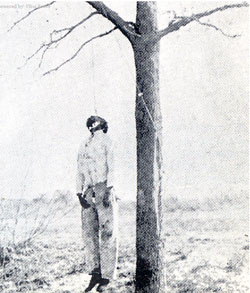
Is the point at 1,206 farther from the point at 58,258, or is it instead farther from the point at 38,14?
the point at 38,14

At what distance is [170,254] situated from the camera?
20.2 feet

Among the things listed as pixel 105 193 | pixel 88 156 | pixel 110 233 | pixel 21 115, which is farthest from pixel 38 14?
pixel 110 233

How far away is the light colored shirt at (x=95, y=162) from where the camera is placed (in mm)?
5496

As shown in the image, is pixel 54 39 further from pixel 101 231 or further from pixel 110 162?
pixel 101 231

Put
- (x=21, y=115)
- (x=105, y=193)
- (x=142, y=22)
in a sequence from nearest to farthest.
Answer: (x=142, y=22) → (x=105, y=193) → (x=21, y=115)

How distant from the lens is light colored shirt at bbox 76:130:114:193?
18.0 feet

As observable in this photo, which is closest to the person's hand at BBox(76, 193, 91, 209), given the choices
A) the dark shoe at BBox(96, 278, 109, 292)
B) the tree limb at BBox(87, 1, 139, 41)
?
the dark shoe at BBox(96, 278, 109, 292)

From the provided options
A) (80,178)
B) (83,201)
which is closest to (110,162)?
(80,178)

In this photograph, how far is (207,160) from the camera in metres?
6.10

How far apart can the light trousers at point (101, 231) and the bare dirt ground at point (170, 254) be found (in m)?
0.21

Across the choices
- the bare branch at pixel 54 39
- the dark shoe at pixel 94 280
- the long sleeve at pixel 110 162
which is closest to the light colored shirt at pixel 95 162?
the long sleeve at pixel 110 162

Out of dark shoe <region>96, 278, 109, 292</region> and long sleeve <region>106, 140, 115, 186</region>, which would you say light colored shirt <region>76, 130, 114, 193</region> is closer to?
long sleeve <region>106, 140, 115, 186</region>

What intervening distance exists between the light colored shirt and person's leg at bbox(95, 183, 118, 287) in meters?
0.13

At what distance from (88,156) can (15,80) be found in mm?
1259
